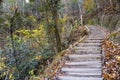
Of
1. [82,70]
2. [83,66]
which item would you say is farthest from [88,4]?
[82,70]

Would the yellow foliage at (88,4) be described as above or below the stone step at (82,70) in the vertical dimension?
above

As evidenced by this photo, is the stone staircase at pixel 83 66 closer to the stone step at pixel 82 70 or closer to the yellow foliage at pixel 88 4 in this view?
the stone step at pixel 82 70

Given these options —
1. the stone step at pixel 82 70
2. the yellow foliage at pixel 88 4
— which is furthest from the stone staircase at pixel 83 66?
the yellow foliage at pixel 88 4

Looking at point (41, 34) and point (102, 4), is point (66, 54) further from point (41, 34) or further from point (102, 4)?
point (102, 4)

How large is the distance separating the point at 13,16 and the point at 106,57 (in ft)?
21.9

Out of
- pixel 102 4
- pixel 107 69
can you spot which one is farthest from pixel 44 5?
Result: pixel 102 4

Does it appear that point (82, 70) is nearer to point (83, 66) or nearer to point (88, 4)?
point (83, 66)

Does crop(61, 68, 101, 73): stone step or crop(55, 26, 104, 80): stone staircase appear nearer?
crop(55, 26, 104, 80): stone staircase

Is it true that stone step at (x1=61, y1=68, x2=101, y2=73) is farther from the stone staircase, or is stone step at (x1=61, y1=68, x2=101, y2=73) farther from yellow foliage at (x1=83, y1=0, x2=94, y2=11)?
yellow foliage at (x1=83, y1=0, x2=94, y2=11)

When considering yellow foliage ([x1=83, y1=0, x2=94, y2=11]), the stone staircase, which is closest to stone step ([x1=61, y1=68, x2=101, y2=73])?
the stone staircase

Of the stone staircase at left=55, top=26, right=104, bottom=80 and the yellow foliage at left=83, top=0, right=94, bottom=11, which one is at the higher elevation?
the yellow foliage at left=83, top=0, right=94, bottom=11

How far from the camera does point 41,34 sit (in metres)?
17.7

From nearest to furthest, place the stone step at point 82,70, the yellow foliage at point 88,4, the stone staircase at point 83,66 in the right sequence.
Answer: the stone staircase at point 83,66, the stone step at point 82,70, the yellow foliage at point 88,4

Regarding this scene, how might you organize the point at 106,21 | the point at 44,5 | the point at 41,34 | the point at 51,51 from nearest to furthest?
the point at 44,5 < the point at 51,51 < the point at 41,34 < the point at 106,21
